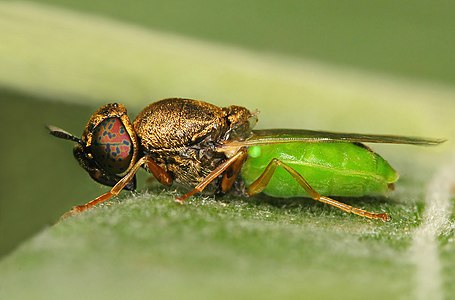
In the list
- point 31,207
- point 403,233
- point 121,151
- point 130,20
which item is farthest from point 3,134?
point 403,233

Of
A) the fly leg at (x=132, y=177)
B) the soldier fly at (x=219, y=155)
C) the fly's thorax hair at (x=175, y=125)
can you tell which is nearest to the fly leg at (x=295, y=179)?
the soldier fly at (x=219, y=155)

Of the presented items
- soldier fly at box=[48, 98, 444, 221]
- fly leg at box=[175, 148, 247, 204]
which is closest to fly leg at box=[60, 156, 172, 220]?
soldier fly at box=[48, 98, 444, 221]

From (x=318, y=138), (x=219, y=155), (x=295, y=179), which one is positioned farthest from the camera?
(x=219, y=155)

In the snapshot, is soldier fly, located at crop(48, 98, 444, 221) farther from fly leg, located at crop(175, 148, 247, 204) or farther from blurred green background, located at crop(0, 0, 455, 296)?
blurred green background, located at crop(0, 0, 455, 296)

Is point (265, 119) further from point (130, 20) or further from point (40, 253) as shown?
point (40, 253)

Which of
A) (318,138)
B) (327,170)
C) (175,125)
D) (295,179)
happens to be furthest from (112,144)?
(327,170)

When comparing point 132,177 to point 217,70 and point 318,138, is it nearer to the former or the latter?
point 318,138
